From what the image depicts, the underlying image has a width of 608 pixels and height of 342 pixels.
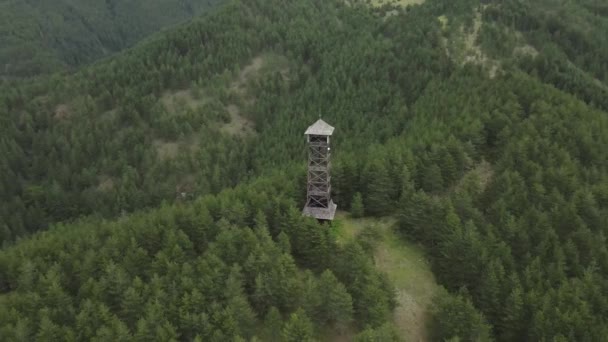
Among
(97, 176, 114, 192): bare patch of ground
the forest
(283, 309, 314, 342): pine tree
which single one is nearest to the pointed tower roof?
the forest

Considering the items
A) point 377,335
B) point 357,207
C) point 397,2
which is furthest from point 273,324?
point 397,2

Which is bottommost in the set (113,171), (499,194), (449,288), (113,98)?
(113,171)

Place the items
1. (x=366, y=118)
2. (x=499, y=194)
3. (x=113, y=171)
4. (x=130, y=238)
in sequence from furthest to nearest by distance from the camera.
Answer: (x=113, y=171)
(x=366, y=118)
(x=499, y=194)
(x=130, y=238)

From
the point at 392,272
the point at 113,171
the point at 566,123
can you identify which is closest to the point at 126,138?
the point at 113,171

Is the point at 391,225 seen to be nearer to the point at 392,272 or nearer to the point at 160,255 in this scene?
the point at 392,272

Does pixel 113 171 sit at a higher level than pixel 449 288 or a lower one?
lower

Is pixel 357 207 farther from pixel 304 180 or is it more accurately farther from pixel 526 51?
pixel 526 51

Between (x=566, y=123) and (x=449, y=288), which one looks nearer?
(x=449, y=288)
